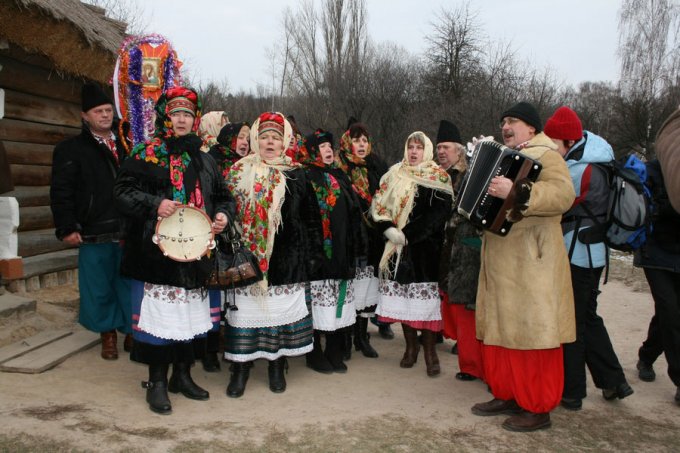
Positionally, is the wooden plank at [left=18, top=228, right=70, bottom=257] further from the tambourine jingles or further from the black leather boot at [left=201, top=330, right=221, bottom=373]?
the tambourine jingles

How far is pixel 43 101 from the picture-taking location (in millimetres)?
6742

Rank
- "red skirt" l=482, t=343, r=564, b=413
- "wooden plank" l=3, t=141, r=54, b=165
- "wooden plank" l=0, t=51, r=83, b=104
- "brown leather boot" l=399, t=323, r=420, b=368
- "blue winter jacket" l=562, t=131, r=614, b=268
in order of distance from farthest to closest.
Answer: "wooden plank" l=3, t=141, r=54, b=165 → "wooden plank" l=0, t=51, r=83, b=104 → "brown leather boot" l=399, t=323, r=420, b=368 → "blue winter jacket" l=562, t=131, r=614, b=268 → "red skirt" l=482, t=343, r=564, b=413

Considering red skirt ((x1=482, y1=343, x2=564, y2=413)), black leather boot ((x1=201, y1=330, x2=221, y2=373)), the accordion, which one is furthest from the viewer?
black leather boot ((x1=201, y1=330, x2=221, y2=373))

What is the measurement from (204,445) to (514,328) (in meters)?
2.03

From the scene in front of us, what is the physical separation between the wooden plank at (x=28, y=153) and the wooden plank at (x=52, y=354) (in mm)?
2345

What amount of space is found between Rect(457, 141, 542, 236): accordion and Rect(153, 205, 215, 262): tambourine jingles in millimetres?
1683

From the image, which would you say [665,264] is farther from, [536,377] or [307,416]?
[307,416]

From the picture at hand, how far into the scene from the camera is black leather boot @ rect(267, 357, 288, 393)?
4383 millimetres

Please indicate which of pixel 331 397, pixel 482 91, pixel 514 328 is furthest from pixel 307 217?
pixel 482 91

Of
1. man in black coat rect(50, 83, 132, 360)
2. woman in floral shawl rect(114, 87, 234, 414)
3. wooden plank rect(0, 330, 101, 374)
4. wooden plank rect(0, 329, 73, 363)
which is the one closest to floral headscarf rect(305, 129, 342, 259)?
woman in floral shawl rect(114, 87, 234, 414)

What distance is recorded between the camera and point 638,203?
394 cm

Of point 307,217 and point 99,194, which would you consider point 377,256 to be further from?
point 99,194

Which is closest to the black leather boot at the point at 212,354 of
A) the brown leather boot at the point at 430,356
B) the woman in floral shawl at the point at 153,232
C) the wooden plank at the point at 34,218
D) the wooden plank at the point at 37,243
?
the woman in floral shawl at the point at 153,232

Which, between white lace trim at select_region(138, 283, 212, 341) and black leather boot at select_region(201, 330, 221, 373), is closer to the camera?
white lace trim at select_region(138, 283, 212, 341)
